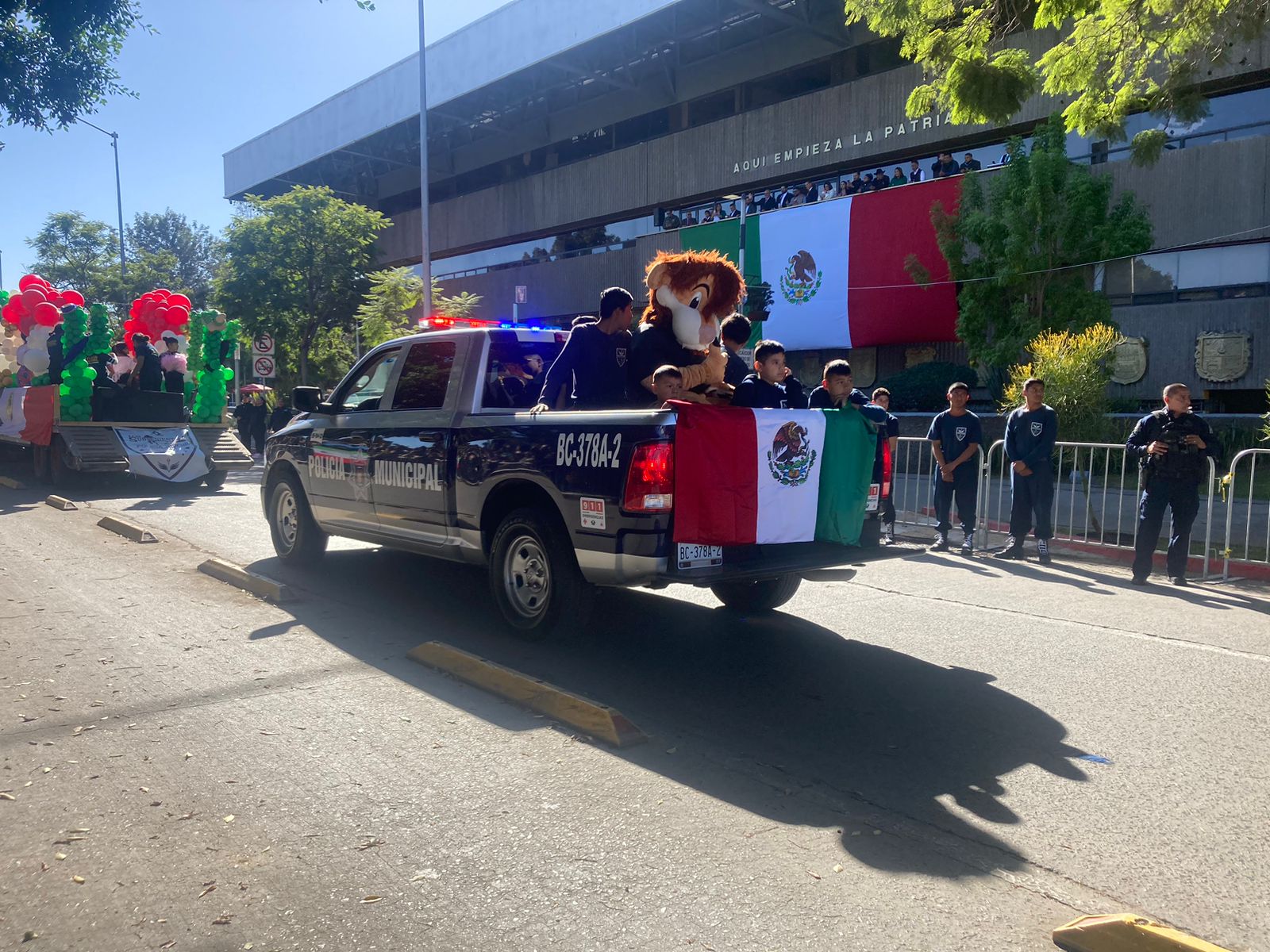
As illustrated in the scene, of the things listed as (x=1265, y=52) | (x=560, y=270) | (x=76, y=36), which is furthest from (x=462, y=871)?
(x=560, y=270)

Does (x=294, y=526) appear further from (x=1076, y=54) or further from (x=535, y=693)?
(x=1076, y=54)

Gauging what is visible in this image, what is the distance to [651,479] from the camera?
17.0 feet

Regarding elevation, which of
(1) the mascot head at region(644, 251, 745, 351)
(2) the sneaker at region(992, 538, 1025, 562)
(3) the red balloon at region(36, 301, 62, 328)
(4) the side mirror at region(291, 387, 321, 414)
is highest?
(3) the red balloon at region(36, 301, 62, 328)

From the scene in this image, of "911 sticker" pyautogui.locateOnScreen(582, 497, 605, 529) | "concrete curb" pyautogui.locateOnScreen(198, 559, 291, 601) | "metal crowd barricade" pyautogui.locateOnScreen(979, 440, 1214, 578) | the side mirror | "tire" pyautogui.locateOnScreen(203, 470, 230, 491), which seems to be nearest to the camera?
"911 sticker" pyautogui.locateOnScreen(582, 497, 605, 529)

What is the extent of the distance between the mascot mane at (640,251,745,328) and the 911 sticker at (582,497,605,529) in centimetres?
150

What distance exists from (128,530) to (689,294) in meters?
7.38

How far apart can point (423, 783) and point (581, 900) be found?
1.14 metres

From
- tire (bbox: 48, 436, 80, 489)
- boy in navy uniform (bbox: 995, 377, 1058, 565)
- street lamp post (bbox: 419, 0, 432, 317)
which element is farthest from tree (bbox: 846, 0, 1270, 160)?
street lamp post (bbox: 419, 0, 432, 317)

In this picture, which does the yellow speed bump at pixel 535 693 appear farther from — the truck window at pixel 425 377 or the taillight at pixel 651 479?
the truck window at pixel 425 377

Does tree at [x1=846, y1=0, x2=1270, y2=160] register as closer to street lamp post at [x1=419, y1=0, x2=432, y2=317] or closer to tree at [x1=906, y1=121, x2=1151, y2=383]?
tree at [x1=906, y1=121, x2=1151, y2=383]

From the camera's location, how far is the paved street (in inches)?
120

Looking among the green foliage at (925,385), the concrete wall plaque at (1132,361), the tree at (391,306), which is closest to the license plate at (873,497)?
the green foliage at (925,385)

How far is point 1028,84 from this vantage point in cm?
1086

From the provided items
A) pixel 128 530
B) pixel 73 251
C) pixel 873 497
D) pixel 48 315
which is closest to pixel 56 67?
pixel 48 315
